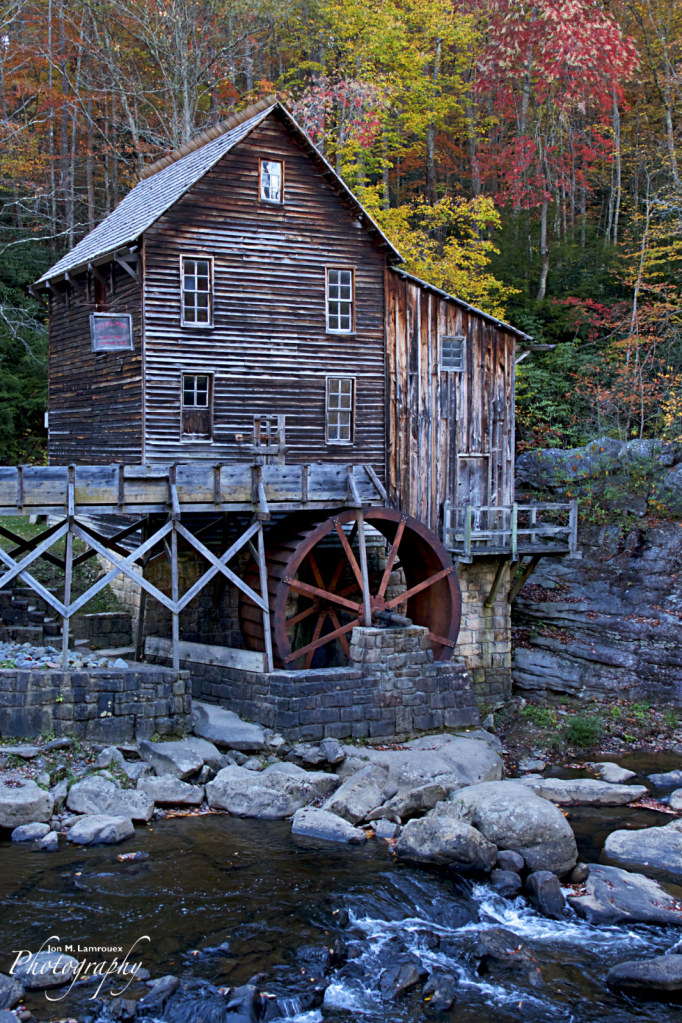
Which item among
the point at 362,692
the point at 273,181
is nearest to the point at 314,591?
Result: the point at 362,692

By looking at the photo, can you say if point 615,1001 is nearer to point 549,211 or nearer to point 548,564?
point 548,564

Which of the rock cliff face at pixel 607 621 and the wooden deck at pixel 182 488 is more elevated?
the wooden deck at pixel 182 488

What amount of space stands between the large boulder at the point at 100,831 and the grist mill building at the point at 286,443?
2917 millimetres

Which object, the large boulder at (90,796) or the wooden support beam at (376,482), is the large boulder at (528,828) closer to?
the large boulder at (90,796)

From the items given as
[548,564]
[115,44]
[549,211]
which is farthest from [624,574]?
[115,44]

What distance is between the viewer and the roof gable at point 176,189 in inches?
579

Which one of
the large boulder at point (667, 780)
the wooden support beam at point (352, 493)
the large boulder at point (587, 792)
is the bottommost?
the large boulder at point (667, 780)

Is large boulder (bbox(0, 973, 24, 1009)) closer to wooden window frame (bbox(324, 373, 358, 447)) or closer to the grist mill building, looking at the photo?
the grist mill building

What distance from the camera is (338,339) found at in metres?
16.0

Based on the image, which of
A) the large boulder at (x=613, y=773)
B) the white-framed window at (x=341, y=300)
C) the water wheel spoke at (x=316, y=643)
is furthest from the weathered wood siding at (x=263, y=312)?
the large boulder at (x=613, y=773)

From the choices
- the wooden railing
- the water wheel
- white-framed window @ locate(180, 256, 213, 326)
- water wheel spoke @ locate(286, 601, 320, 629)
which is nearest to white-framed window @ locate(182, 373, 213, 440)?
white-framed window @ locate(180, 256, 213, 326)

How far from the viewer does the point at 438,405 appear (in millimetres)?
16656

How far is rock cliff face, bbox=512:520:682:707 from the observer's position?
16.9m

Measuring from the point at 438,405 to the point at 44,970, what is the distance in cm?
1197
